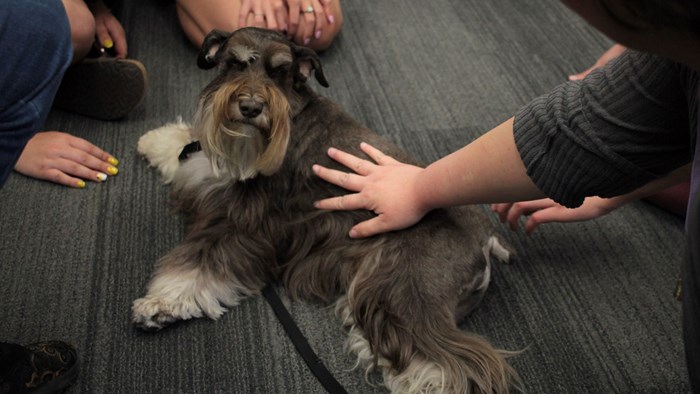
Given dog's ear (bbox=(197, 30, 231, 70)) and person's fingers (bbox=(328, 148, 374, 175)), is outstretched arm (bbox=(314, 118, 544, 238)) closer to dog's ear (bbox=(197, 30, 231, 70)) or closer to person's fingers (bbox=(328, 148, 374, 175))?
person's fingers (bbox=(328, 148, 374, 175))

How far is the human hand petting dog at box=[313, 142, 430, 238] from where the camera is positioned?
5.35 ft

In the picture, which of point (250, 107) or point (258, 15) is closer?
point (250, 107)

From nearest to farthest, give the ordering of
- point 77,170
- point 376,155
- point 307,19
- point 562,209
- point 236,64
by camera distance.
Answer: point 236,64, point 376,155, point 562,209, point 77,170, point 307,19

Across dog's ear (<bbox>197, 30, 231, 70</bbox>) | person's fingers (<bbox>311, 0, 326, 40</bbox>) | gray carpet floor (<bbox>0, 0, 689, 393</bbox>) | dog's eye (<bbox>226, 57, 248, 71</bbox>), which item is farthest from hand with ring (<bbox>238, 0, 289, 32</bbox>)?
dog's eye (<bbox>226, 57, 248, 71</bbox>)

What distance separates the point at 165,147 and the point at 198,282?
0.62 m

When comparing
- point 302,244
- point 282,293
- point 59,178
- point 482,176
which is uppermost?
point 482,176

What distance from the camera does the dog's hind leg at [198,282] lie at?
1630 millimetres

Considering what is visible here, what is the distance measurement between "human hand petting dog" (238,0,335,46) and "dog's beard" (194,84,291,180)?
0.87 metres

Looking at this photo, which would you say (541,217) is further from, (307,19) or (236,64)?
(307,19)

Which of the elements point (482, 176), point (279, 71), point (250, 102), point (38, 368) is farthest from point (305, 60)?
point (38, 368)

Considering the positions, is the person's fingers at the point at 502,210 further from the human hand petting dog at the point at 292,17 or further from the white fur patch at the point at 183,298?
the human hand petting dog at the point at 292,17

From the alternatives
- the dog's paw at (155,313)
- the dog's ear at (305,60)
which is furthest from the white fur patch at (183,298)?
the dog's ear at (305,60)

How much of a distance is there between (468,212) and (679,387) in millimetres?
773

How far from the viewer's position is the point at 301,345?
1.65m
